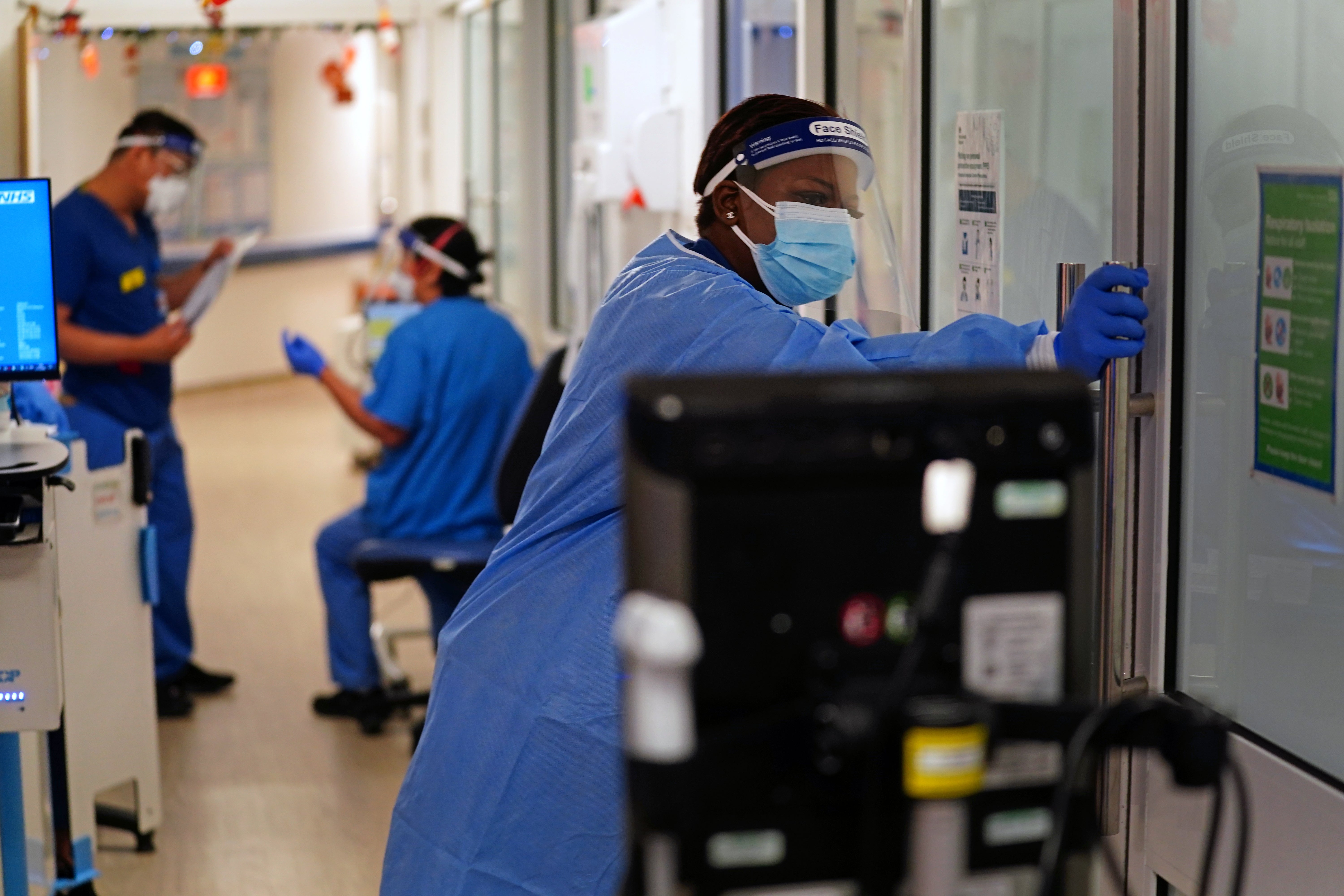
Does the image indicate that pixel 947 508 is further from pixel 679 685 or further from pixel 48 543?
pixel 48 543

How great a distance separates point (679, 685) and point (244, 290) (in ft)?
33.2

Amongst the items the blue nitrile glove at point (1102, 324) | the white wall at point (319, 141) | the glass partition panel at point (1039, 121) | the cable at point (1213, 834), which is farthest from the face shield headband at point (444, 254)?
the white wall at point (319, 141)

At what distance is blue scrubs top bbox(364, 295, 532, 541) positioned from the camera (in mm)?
4023

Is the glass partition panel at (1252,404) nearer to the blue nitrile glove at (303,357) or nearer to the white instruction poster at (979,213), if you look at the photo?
the white instruction poster at (979,213)

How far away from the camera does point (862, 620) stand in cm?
92

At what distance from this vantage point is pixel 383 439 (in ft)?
13.1

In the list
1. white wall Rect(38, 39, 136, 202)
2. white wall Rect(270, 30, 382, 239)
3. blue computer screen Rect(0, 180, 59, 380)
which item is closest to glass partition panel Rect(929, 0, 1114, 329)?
blue computer screen Rect(0, 180, 59, 380)

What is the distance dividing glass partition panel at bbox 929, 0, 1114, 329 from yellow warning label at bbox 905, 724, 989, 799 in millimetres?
1353

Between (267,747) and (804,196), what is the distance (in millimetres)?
2683

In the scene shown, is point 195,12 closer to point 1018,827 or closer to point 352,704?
point 352,704

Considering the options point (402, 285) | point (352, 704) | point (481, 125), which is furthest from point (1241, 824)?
point (481, 125)

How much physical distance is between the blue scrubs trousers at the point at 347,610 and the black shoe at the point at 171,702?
433mm

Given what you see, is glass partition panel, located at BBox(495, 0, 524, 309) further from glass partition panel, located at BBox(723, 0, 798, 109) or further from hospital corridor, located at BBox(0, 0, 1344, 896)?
glass partition panel, located at BBox(723, 0, 798, 109)

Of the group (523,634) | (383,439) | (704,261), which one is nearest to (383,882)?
(523,634)
